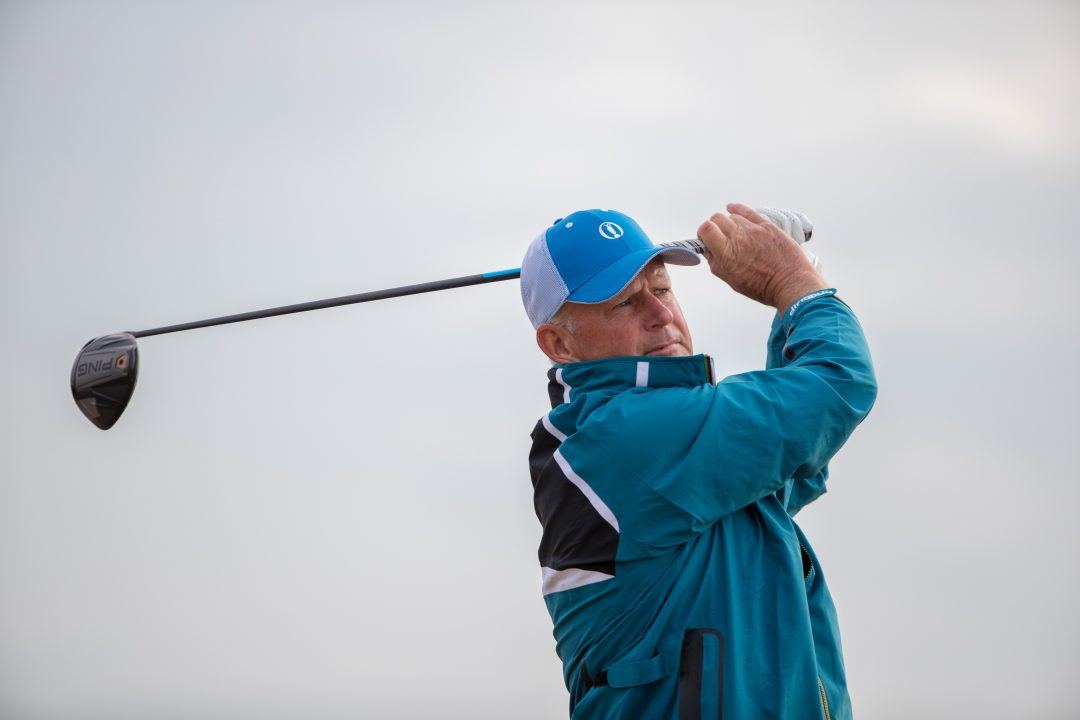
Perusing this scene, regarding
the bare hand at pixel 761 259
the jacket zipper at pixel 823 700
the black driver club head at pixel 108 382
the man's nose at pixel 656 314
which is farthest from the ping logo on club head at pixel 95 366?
the jacket zipper at pixel 823 700

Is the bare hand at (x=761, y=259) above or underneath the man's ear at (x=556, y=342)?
above

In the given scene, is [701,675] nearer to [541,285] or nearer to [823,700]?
[823,700]

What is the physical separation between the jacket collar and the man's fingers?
1.84 feet

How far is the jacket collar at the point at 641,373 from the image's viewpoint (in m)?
3.42

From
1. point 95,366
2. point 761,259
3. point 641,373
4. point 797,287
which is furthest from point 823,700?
point 95,366

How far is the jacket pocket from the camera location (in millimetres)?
3098

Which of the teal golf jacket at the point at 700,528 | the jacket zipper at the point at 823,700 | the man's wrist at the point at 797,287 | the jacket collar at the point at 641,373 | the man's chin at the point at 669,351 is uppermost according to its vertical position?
the man's wrist at the point at 797,287

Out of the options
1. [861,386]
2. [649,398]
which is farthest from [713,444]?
[861,386]

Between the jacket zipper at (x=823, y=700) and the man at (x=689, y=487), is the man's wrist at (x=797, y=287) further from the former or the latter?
the jacket zipper at (x=823, y=700)

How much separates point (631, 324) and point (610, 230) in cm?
35

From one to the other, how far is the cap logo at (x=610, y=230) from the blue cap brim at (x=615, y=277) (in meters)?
0.10

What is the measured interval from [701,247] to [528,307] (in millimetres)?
644

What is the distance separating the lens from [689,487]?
3.19 m

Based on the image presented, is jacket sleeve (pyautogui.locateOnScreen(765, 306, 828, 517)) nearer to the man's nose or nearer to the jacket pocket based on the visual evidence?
the man's nose
